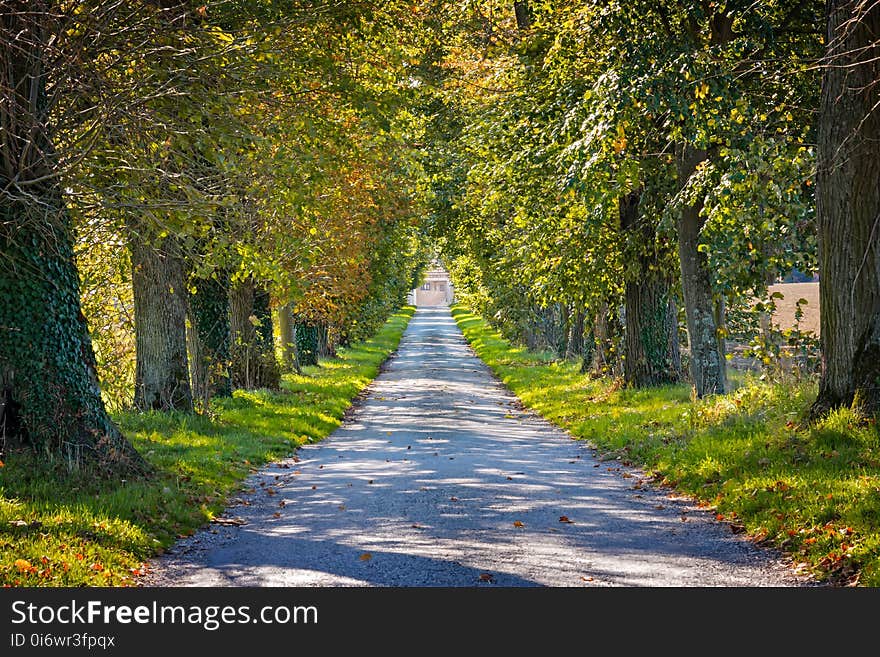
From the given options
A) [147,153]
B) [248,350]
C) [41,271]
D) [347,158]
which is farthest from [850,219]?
[248,350]

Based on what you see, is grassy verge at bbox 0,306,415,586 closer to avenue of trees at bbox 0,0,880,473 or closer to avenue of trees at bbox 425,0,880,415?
avenue of trees at bbox 0,0,880,473

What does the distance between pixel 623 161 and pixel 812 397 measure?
4.26 meters

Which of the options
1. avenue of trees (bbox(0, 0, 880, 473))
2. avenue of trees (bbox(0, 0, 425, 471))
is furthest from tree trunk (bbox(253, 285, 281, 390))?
avenue of trees (bbox(0, 0, 425, 471))

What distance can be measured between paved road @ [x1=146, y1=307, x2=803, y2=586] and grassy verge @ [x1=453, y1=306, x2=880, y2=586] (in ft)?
1.07

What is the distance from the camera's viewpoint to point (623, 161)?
13.9 meters

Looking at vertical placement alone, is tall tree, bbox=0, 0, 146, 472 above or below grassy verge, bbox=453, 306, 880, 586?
above

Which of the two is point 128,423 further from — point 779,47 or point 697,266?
point 779,47

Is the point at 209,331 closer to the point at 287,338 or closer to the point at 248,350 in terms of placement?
the point at 248,350

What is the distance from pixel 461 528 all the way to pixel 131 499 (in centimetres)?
319

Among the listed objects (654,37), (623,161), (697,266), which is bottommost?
(697,266)

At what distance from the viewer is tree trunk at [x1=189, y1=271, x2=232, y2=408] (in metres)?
18.9

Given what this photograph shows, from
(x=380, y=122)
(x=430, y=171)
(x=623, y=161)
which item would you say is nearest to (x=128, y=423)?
(x=380, y=122)

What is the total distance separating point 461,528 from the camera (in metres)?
9.16

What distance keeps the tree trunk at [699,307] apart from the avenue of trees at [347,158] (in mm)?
37
